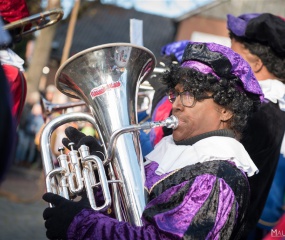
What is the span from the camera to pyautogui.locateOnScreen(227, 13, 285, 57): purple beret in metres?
3.75

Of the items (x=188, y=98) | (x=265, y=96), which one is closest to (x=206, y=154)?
(x=188, y=98)

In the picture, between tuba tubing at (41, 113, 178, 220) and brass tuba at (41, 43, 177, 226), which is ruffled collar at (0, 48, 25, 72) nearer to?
brass tuba at (41, 43, 177, 226)

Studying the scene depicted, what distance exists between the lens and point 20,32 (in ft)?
11.6

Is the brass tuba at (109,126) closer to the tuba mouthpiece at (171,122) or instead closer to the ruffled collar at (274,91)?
the tuba mouthpiece at (171,122)

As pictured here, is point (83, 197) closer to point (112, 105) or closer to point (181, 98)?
point (112, 105)

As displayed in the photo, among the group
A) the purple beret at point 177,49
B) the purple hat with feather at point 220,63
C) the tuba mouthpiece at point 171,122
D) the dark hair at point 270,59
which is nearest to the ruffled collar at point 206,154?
the tuba mouthpiece at point 171,122

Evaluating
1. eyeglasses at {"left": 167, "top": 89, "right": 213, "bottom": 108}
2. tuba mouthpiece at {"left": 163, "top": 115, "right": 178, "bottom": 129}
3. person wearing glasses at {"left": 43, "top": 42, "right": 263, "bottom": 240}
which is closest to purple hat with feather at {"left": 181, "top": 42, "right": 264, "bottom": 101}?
person wearing glasses at {"left": 43, "top": 42, "right": 263, "bottom": 240}

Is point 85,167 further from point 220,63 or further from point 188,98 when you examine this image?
point 220,63

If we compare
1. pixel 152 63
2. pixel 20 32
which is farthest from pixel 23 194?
pixel 152 63

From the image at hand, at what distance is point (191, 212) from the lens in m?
2.33

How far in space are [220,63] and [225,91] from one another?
13cm

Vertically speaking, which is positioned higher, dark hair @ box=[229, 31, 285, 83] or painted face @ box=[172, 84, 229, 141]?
dark hair @ box=[229, 31, 285, 83]

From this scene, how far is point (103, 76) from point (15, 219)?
5.82 m

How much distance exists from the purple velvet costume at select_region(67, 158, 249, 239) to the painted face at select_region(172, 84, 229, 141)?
260 mm
